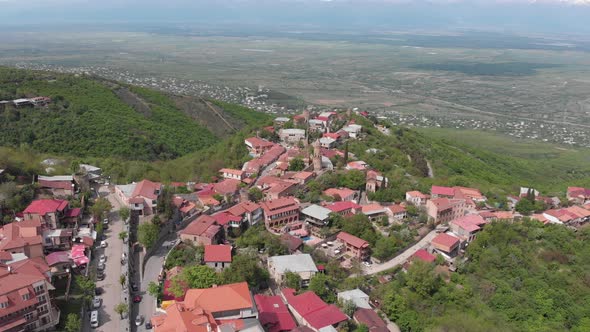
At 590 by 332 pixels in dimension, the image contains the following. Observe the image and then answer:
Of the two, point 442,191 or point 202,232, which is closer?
point 202,232

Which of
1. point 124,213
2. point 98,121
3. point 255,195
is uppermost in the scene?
point 98,121

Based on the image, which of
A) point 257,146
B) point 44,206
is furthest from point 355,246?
point 257,146

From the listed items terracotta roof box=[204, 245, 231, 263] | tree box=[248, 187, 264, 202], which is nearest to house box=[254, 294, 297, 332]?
terracotta roof box=[204, 245, 231, 263]

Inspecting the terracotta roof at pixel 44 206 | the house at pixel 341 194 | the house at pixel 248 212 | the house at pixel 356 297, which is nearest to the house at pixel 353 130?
the house at pixel 341 194

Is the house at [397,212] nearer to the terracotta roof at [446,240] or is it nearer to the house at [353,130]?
the terracotta roof at [446,240]

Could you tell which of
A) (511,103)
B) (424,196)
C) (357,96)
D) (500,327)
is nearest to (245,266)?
(500,327)

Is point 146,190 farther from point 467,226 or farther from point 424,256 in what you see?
point 467,226
